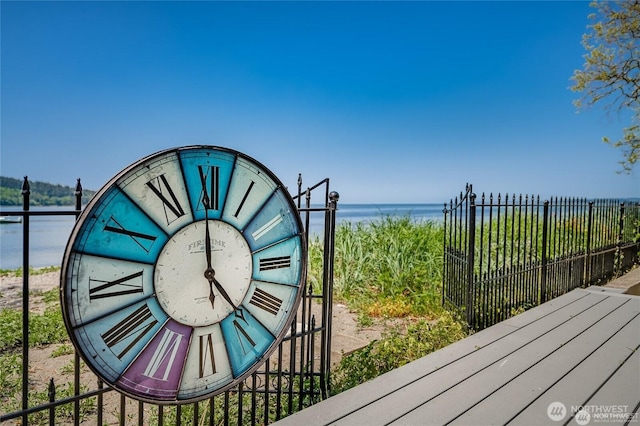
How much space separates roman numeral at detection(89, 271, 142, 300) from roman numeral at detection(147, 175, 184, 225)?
259 millimetres

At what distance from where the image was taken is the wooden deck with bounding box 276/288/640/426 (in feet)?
6.17

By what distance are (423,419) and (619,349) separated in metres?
1.97

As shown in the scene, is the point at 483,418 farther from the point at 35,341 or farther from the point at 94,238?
the point at 35,341

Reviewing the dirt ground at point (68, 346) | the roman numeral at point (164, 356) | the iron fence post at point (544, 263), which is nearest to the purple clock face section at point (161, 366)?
the roman numeral at point (164, 356)

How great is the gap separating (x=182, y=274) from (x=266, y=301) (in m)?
0.47

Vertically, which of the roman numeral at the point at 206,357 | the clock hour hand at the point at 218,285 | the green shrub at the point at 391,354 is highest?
the clock hour hand at the point at 218,285

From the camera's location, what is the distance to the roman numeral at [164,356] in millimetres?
1568

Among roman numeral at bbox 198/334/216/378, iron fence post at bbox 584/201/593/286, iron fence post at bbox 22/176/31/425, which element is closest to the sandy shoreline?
iron fence post at bbox 22/176/31/425

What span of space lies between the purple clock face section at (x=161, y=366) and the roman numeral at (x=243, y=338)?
228mm

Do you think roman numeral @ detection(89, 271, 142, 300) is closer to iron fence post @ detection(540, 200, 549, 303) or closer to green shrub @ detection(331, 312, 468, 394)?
green shrub @ detection(331, 312, 468, 394)

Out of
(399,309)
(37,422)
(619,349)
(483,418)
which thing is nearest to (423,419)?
(483,418)

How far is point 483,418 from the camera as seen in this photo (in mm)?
1857

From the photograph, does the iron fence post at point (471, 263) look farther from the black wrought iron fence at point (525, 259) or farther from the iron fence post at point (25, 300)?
the iron fence post at point (25, 300)

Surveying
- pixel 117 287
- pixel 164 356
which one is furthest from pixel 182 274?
pixel 164 356
